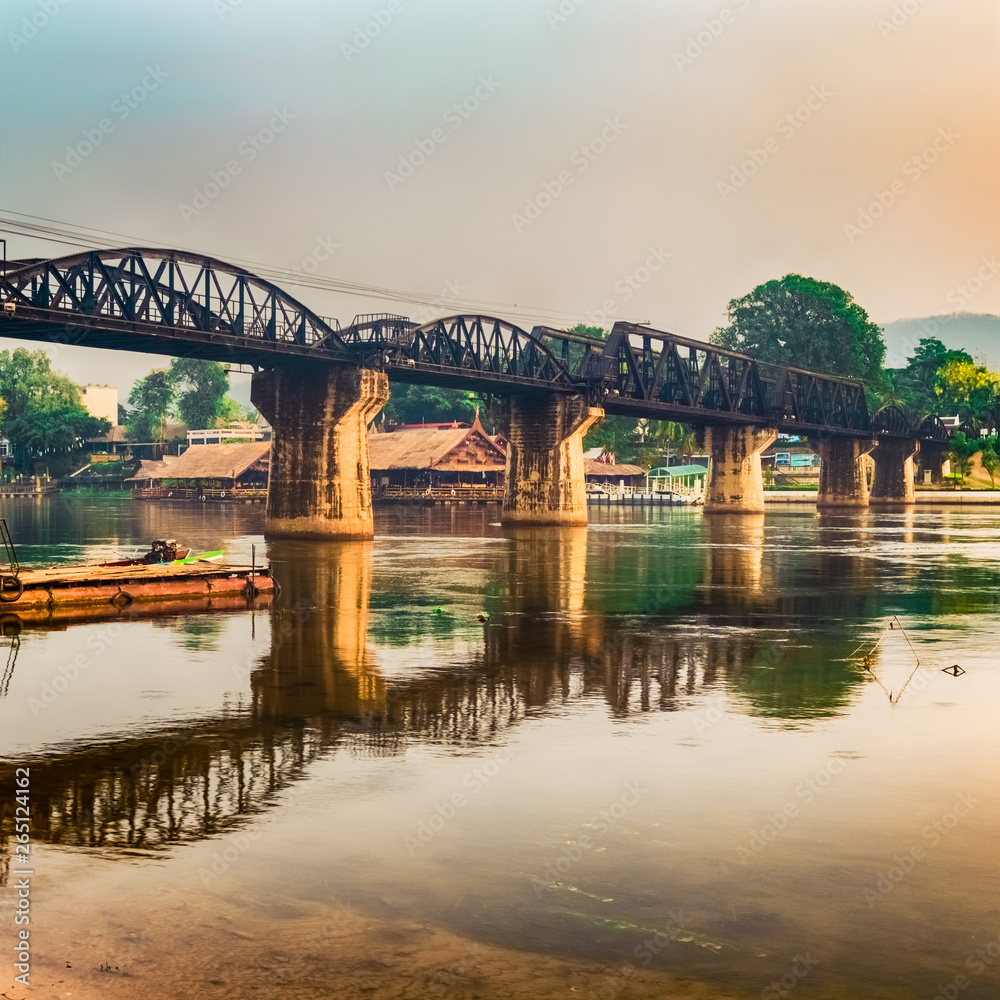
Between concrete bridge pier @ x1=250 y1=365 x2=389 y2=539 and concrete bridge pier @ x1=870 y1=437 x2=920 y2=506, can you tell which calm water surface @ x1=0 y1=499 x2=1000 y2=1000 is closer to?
concrete bridge pier @ x1=250 y1=365 x2=389 y2=539

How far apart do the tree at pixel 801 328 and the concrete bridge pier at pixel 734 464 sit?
46749 millimetres

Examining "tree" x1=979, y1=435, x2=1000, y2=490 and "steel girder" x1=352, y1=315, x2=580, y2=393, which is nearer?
"steel girder" x1=352, y1=315, x2=580, y2=393

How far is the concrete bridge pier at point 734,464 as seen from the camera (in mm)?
139250

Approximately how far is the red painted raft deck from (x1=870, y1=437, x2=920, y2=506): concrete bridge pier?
510 ft

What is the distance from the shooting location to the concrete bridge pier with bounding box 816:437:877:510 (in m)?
167

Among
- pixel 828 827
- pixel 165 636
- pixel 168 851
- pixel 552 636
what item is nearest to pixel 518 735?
pixel 828 827

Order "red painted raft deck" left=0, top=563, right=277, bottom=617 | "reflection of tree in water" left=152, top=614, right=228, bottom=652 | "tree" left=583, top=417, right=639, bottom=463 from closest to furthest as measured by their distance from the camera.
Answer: "reflection of tree in water" left=152, top=614, right=228, bottom=652 < "red painted raft deck" left=0, top=563, right=277, bottom=617 < "tree" left=583, top=417, right=639, bottom=463

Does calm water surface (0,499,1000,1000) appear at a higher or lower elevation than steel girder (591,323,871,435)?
lower

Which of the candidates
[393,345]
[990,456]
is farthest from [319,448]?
[990,456]

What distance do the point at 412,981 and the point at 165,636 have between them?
22577 millimetres

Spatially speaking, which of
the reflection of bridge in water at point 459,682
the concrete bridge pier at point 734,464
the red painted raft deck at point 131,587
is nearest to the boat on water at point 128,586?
the red painted raft deck at point 131,587

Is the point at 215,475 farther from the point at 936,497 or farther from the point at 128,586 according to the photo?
the point at 128,586

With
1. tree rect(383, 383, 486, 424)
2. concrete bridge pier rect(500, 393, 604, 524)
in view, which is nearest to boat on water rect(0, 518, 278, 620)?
concrete bridge pier rect(500, 393, 604, 524)

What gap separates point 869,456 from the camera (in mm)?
189125
